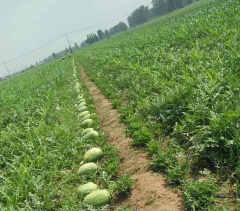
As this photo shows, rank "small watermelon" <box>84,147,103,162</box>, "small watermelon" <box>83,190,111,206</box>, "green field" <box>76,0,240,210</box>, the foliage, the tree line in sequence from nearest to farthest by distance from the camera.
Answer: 1. the foliage
2. "green field" <box>76,0,240,210</box>
3. "small watermelon" <box>83,190,111,206</box>
4. "small watermelon" <box>84,147,103,162</box>
5. the tree line

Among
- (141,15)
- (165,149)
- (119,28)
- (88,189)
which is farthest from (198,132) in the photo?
(119,28)

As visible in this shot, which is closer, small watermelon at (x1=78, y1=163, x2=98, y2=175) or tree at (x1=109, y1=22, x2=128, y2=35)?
small watermelon at (x1=78, y1=163, x2=98, y2=175)

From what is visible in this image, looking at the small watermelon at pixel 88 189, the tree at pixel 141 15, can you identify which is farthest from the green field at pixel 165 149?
the tree at pixel 141 15

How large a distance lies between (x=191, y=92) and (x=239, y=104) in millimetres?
1117

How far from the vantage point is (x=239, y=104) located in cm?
303

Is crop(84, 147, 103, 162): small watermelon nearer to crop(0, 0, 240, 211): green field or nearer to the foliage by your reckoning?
crop(0, 0, 240, 211): green field

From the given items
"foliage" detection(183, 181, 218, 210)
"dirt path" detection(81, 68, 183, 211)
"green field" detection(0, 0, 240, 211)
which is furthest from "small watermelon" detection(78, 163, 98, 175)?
"foliage" detection(183, 181, 218, 210)

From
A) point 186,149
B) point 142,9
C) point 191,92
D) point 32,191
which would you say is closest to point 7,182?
point 32,191

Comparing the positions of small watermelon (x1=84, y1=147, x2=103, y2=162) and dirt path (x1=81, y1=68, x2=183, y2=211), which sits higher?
small watermelon (x1=84, y1=147, x2=103, y2=162)

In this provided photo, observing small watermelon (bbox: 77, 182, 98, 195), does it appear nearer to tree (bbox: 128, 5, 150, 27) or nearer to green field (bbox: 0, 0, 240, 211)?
green field (bbox: 0, 0, 240, 211)

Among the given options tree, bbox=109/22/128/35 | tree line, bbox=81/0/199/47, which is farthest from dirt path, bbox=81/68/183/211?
tree, bbox=109/22/128/35

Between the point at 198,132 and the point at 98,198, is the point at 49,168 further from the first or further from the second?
the point at 198,132

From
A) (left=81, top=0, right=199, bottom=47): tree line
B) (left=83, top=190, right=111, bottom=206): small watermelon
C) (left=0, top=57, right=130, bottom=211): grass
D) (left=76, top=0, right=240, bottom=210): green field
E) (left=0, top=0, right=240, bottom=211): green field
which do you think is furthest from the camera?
(left=81, top=0, right=199, bottom=47): tree line

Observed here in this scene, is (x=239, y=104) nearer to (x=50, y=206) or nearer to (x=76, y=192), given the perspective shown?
(x=76, y=192)
